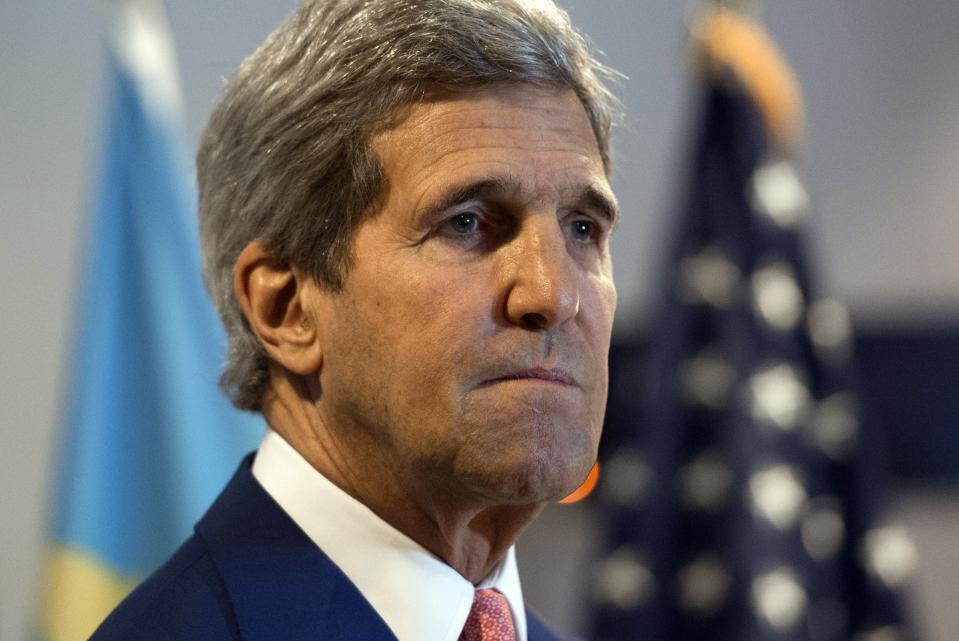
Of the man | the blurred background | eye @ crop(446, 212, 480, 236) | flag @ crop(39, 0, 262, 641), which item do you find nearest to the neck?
the man

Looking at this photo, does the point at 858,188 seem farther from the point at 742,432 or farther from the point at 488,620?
the point at 488,620

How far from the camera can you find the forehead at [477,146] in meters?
1.36

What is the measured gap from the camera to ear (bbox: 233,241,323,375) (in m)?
1.44

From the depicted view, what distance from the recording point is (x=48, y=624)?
246 cm

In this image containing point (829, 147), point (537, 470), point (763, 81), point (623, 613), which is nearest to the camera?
point (537, 470)

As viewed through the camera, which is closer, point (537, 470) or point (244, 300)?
point (537, 470)

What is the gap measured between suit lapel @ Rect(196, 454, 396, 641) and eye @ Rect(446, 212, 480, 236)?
0.41m

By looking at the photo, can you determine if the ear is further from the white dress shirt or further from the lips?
the lips

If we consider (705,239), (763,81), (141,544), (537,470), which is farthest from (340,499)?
(763,81)

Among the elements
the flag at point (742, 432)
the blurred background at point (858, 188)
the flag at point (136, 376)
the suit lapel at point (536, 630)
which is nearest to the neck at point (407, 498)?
the suit lapel at point (536, 630)

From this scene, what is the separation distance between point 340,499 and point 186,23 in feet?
8.43

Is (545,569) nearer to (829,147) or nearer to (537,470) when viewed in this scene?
(829,147)

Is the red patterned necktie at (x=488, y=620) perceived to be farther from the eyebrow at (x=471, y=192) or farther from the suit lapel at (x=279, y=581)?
the eyebrow at (x=471, y=192)

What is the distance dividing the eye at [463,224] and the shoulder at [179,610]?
1.63 feet
